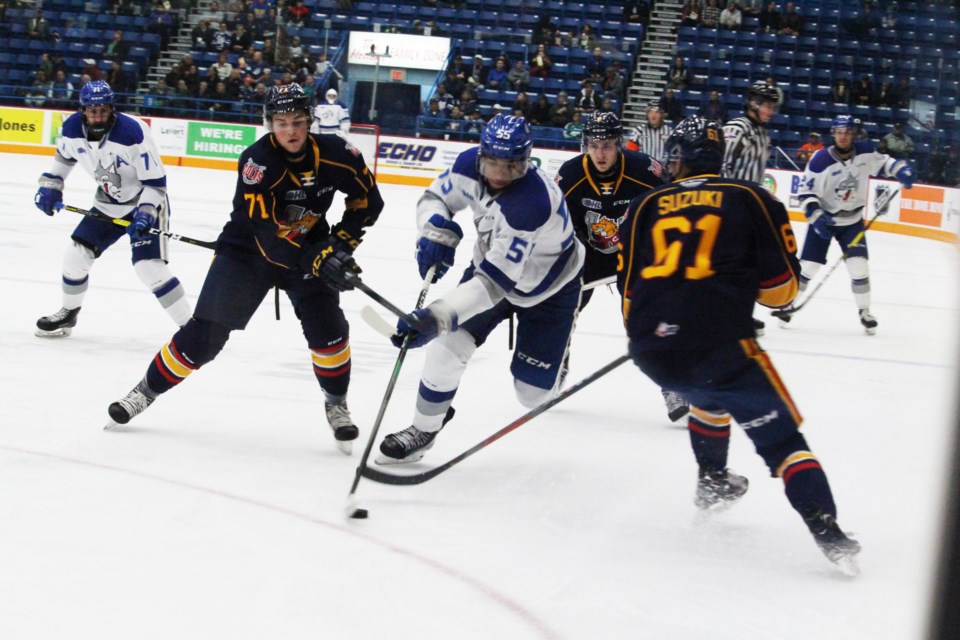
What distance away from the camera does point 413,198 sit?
1155 centimetres

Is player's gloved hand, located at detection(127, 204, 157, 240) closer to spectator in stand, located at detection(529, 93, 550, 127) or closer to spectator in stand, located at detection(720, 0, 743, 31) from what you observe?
spectator in stand, located at detection(720, 0, 743, 31)

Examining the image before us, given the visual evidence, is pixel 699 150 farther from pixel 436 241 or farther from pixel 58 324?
pixel 58 324

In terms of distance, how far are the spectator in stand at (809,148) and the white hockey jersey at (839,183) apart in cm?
362

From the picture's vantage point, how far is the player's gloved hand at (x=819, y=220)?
5836mm

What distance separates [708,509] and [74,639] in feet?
5.06

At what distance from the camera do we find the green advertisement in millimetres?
13031

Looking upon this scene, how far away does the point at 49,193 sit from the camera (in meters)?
4.39

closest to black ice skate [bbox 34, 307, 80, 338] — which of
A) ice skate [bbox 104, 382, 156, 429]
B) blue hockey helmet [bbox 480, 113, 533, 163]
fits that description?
ice skate [bbox 104, 382, 156, 429]

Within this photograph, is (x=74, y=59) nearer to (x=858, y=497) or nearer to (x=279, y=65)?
(x=279, y=65)

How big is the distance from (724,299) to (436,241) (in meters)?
0.84

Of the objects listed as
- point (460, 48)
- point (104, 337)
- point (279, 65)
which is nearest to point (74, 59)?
point (279, 65)

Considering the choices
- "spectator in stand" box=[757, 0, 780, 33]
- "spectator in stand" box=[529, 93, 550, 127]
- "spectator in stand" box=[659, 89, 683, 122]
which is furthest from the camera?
"spectator in stand" box=[529, 93, 550, 127]

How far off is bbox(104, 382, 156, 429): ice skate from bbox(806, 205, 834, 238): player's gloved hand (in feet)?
13.0

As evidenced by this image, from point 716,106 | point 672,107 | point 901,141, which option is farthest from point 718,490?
point 672,107
